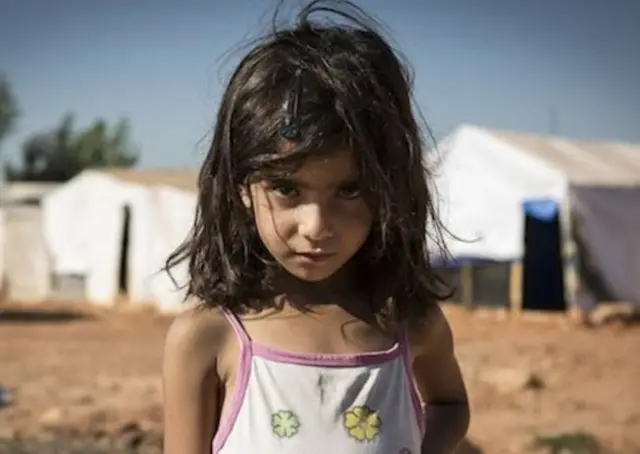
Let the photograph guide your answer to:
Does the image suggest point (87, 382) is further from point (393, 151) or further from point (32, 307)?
point (32, 307)

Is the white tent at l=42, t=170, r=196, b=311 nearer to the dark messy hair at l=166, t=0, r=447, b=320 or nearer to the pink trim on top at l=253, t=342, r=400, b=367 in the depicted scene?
the dark messy hair at l=166, t=0, r=447, b=320

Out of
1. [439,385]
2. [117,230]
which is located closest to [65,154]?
[117,230]

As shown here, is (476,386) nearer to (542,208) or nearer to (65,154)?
(542,208)

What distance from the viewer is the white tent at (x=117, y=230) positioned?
793 inches

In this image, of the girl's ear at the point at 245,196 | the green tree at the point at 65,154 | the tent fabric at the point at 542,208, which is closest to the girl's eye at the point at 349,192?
the girl's ear at the point at 245,196

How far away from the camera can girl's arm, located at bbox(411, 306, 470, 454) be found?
6.31ft

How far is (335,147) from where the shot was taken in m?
1.72

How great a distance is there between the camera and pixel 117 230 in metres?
21.6

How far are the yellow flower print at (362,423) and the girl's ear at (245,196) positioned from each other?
0.32 meters

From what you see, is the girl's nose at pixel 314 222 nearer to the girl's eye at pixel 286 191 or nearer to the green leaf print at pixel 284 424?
the girl's eye at pixel 286 191

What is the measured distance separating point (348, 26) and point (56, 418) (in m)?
5.93

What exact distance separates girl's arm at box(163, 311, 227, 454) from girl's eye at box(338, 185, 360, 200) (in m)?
0.23

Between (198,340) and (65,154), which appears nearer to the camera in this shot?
(198,340)

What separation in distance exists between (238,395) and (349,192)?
1.00ft
